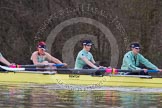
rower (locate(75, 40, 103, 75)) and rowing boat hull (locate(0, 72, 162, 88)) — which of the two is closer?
rowing boat hull (locate(0, 72, 162, 88))

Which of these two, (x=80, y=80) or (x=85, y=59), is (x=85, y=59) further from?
(x=80, y=80)

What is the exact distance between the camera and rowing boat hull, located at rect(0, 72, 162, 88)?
15.9m

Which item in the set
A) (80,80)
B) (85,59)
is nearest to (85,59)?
(85,59)

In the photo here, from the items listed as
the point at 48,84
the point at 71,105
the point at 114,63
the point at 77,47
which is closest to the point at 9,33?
the point at 77,47

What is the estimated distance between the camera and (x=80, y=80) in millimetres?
16609

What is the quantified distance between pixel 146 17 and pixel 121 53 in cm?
242

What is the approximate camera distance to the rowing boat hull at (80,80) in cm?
1594

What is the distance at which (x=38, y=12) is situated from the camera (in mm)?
29344

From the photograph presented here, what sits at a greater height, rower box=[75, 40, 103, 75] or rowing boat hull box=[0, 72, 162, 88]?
rower box=[75, 40, 103, 75]

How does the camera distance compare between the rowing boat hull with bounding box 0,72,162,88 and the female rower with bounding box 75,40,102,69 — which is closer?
the rowing boat hull with bounding box 0,72,162,88

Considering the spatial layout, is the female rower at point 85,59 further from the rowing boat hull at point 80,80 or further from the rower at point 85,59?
the rowing boat hull at point 80,80

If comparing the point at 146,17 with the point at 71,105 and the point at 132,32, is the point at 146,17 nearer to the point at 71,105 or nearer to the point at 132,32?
the point at 132,32

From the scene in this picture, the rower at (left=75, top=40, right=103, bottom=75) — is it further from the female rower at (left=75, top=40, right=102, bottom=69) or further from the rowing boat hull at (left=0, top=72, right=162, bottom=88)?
the rowing boat hull at (left=0, top=72, right=162, bottom=88)

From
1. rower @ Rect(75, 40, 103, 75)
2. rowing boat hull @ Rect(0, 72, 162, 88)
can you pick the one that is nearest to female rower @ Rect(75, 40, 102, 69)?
rower @ Rect(75, 40, 103, 75)
